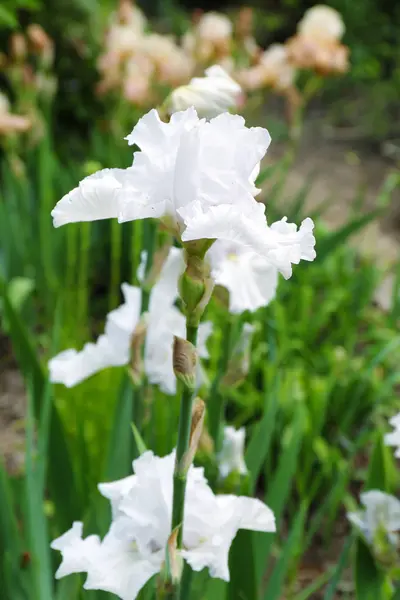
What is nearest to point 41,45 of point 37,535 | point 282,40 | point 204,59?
point 204,59

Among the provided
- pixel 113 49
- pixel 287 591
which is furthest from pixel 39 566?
pixel 113 49

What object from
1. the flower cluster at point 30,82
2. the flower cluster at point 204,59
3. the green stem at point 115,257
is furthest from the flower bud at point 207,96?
the flower cluster at point 204,59

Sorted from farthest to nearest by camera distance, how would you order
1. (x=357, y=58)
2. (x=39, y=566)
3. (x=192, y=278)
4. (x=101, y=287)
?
(x=357, y=58), (x=101, y=287), (x=39, y=566), (x=192, y=278)

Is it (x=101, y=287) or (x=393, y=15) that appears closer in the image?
(x=101, y=287)

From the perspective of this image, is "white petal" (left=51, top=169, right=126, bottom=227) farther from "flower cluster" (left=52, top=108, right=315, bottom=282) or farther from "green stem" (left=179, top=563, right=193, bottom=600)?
"green stem" (left=179, top=563, right=193, bottom=600)

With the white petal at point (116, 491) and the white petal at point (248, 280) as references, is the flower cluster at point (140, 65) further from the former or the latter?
the white petal at point (116, 491)

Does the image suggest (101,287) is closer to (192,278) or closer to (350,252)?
(350,252)
